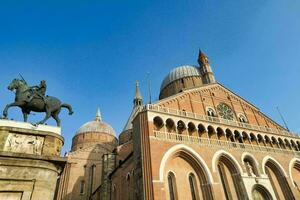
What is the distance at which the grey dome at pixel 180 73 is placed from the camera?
32531mm

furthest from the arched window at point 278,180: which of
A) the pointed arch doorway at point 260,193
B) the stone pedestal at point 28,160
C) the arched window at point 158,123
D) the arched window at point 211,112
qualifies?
the stone pedestal at point 28,160

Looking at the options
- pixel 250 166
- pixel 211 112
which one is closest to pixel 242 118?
pixel 211 112

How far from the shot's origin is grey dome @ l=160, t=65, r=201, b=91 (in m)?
32.5

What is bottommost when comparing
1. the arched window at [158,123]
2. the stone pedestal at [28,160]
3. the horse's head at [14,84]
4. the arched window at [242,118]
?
the stone pedestal at [28,160]

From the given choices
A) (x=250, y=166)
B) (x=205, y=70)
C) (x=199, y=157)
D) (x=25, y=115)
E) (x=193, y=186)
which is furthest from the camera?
(x=205, y=70)

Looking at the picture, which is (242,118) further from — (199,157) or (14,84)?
(14,84)

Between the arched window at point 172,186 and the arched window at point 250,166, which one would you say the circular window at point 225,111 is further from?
the arched window at point 172,186

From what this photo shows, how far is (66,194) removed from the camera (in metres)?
26.9

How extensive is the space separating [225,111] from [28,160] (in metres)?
21.2

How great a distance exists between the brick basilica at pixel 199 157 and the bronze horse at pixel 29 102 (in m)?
8.47

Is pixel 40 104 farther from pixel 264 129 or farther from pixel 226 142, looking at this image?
pixel 264 129

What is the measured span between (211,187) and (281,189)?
923cm

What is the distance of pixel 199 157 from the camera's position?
17406 mm

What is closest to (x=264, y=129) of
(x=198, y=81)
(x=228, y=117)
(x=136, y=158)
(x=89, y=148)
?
(x=228, y=117)
